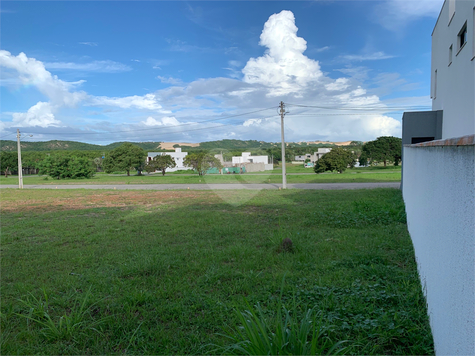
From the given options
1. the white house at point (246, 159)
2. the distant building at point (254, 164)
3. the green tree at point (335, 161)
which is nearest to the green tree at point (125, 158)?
the distant building at point (254, 164)

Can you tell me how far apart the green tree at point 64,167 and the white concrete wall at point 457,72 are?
34859 mm

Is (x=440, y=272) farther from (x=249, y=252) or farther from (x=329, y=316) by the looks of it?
(x=249, y=252)

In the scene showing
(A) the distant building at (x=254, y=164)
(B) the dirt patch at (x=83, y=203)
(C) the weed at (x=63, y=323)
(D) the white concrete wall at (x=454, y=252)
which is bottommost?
(B) the dirt patch at (x=83, y=203)

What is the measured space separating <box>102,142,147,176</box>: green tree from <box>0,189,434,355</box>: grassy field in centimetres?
3347

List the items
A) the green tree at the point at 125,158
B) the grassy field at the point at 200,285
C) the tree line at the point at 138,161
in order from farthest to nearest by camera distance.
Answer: the green tree at the point at 125,158, the tree line at the point at 138,161, the grassy field at the point at 200,285

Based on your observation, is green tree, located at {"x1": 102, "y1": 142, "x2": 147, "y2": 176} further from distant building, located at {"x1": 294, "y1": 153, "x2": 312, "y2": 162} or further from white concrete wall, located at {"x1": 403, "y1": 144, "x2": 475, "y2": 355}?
distant building, located at {"x1": 294, "y1": 153, "x2": 312, "y2": 162}

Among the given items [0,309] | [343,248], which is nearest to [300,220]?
[343,248]

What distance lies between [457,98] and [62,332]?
10053 millimetres

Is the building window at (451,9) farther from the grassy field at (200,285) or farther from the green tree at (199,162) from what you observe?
the green tree at (199,162)

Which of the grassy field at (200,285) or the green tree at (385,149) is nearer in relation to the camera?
the grassy field at (200,285)

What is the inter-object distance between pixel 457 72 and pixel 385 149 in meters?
39.4

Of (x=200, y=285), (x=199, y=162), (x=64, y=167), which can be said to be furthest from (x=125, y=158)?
(x=200, y=285)

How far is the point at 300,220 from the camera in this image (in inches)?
307

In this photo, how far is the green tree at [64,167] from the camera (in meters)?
34.0
